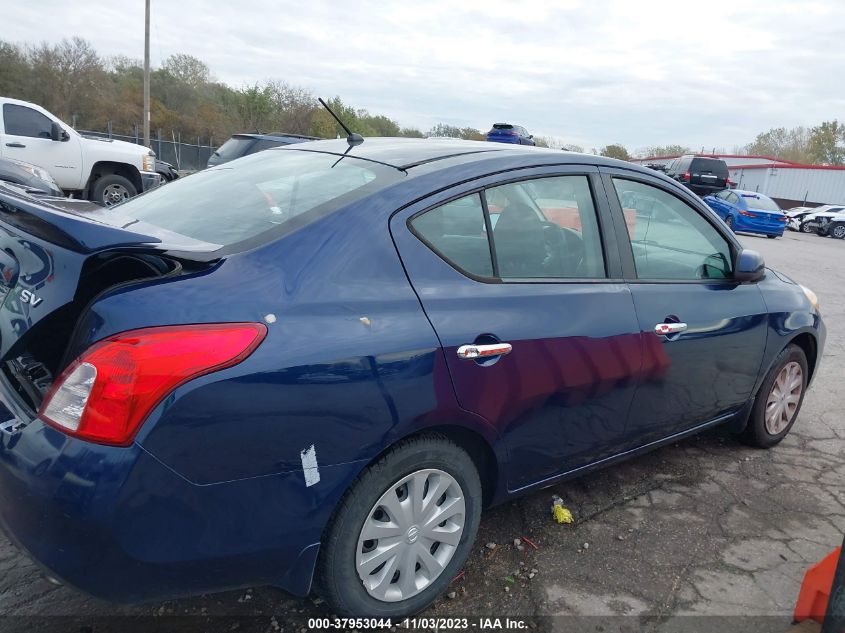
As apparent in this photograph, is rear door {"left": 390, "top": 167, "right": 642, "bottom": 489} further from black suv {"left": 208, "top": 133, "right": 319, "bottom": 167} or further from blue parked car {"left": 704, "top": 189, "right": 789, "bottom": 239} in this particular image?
blue parked car {"left": 704, "top": 189, "right": 789, "bottom": 239}

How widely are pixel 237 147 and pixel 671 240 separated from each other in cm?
1108

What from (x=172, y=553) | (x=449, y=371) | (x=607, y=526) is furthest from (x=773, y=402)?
(x=172, y=553)

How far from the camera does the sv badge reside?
1938 millimetres

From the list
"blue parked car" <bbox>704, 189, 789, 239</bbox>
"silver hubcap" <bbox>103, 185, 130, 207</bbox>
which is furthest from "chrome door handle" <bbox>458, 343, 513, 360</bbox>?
"blue parked car" <bbox>704, 189, 789, 239</bbox>

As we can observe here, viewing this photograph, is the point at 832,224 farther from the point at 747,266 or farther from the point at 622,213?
the point at 622,213

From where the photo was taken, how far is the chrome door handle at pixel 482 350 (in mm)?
2111

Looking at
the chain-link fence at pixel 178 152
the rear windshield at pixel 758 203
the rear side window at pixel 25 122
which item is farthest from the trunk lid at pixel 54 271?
the chain-link fence at pixel 178 152

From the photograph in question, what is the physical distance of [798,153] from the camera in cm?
7369

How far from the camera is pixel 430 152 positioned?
8.52 feet

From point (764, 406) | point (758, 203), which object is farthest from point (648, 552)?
point (758, 203)

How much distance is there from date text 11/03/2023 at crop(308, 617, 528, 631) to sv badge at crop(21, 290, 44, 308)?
4.60 feet

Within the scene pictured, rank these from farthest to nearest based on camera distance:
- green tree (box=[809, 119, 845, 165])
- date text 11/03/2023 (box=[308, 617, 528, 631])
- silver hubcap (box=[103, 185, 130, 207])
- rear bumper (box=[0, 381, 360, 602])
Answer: green tree (box=[809, 119, 845, 165]), silver hubcap (box=[103, 185, 130, 207]), date text 11/03/2023 (box=[308, 617, 528, 631]), rear bumper (box=[0, 381, 360, 602])

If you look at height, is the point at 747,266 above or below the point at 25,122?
below

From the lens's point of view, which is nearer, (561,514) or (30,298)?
(30,298)
